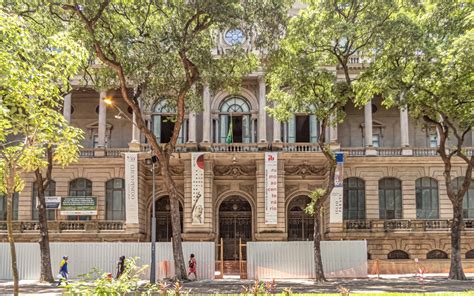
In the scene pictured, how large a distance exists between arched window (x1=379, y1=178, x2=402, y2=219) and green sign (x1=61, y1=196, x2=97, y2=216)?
19634mm

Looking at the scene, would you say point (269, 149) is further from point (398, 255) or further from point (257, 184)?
point (398, 255)

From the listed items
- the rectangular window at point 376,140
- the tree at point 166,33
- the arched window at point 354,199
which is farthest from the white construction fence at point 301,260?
the rectangular window at point 376,140

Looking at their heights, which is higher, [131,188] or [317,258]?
[131,188]

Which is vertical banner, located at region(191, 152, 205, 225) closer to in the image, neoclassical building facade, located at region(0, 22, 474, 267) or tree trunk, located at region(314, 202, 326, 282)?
neoclassical building facade, located at region(0, 22, 474, 267)

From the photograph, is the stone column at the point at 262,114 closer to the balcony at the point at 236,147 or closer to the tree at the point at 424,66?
the balcony at the point at 236,147

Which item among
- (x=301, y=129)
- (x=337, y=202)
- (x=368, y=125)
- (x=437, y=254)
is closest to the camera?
(x=337, y=202)

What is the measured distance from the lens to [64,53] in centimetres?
1173

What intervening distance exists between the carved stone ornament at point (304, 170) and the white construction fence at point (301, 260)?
35.5ft

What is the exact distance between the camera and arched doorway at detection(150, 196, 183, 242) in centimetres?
3962

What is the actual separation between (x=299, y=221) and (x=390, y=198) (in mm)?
6526

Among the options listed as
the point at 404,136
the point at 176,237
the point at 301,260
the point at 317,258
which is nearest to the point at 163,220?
the point at 301,260

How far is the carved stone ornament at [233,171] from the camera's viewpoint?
3947 cm

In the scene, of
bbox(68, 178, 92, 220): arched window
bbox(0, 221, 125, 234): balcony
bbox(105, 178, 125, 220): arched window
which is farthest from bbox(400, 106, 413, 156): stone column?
bbox(68, 178, 92, 220): arched window

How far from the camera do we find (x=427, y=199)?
38719mm
